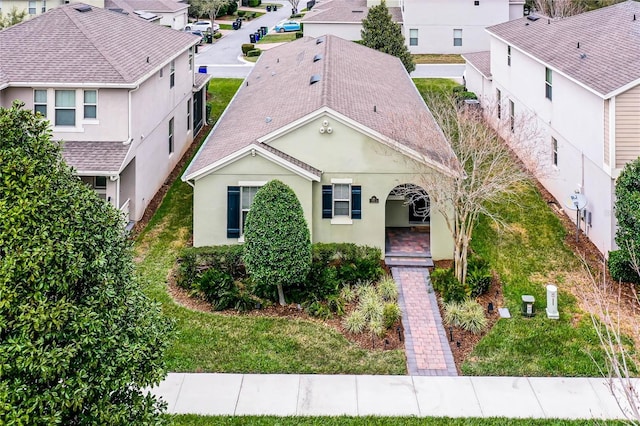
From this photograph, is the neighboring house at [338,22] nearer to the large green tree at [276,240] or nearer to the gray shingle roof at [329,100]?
the gray shingle roof at [329,100]

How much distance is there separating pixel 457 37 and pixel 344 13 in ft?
35.5

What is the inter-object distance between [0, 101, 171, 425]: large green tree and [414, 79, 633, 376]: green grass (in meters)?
→ 8.93

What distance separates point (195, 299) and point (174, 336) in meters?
8.19

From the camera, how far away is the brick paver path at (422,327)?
48.9 ft

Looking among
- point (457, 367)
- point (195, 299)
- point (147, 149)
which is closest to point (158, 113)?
point (147, 149)

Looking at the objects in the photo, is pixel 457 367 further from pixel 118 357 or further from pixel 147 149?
pixel 147 149

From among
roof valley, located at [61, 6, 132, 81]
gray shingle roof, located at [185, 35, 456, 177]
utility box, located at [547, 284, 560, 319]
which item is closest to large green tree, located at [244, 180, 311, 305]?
gray shingle roof, located at [185, 35, 456, 177]

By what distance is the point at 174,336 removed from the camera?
32.6 ft

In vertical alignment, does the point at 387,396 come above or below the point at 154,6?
below

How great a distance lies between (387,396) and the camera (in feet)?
44.5

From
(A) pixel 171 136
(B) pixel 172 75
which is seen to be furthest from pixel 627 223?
(B) pixel 172 75

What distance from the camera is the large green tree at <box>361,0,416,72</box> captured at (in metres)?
39.7

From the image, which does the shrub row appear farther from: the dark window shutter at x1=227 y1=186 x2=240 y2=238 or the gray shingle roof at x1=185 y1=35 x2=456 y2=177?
the gray shingle roof at x1=185 y1=35 x2=456 y2=177

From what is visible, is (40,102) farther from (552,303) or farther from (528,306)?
(552,303)
